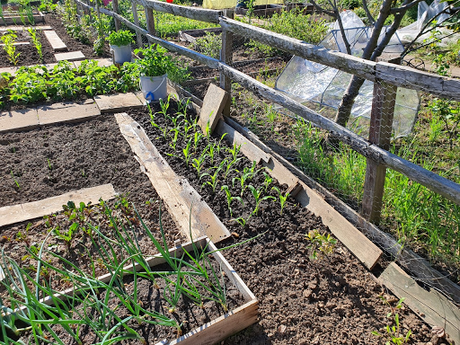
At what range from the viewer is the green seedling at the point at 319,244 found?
2452 millimetres

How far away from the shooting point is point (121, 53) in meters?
6.47

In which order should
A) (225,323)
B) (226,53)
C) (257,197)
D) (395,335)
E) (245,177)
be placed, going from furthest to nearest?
(226,53) → (245,177) → (257,197) → (395,335) → (225,323)

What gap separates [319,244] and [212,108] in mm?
2246

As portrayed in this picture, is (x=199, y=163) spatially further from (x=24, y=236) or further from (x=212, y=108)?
(x=24, y=236)

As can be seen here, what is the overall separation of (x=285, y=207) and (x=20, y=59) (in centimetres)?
685

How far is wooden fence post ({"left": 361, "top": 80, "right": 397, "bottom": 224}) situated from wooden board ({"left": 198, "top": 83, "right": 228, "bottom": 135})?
1.91 meters

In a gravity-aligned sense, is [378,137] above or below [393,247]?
above

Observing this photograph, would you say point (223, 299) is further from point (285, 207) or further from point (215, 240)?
point (285, 207)

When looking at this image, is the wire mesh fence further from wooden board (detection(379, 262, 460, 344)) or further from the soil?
the soil

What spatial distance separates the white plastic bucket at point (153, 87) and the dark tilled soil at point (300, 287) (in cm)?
250

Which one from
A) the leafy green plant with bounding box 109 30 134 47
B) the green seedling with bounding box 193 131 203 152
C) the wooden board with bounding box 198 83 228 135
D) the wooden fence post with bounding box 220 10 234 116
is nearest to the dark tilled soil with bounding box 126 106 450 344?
the green seedling with bounding box 193 131 203 152

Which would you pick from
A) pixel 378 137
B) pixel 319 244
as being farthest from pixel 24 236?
pixel 378 137

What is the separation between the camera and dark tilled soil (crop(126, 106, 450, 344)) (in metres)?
2.07

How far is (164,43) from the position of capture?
5418 millimetres
